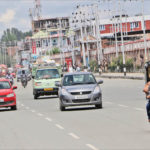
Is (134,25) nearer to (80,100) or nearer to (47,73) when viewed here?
(47,73)

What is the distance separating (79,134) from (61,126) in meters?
3.01

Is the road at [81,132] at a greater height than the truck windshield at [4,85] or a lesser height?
lesser

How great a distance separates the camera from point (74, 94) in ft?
89.5

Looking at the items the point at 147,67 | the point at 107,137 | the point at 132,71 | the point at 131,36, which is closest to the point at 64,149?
the point at 107,137

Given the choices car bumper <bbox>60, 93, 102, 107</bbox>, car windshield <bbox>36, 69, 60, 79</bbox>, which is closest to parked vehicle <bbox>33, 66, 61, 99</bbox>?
car windshield <bbox>36, 69, 60, 79</bbox>

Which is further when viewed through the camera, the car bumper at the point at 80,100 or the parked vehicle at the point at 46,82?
the parked vehicle at the point at 46,82

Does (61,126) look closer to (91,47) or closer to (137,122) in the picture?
(137,122)

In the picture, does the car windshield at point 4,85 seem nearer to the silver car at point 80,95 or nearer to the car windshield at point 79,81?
the car windshield at point 79,81

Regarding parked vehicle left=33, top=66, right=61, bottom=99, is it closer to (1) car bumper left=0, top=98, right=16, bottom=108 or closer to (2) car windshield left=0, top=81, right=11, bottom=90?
(2) car windshield left=0, top=81, right=11, bottom=90

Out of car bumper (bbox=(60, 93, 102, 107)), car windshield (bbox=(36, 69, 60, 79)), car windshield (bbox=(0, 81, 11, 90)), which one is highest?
car windshield (bbox=(36, 69, 60, 79))

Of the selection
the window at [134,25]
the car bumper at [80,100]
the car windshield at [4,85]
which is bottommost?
the car bumper at [80,100]

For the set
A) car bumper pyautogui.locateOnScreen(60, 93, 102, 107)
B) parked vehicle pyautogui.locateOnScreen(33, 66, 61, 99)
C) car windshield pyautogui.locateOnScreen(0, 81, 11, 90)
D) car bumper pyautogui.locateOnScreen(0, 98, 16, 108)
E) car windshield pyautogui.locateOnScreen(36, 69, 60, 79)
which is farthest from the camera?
car windshield pyautogui.locateOnScreen(36, 69, 60, 79)

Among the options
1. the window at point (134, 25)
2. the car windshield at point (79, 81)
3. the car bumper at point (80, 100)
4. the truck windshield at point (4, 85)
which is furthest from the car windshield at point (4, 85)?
the window at point (134, 25)

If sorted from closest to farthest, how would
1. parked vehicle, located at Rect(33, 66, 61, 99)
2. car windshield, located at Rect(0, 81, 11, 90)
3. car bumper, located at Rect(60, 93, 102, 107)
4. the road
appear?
the road → car bumper, located at Rect(60, 93, 102, 107) → car windshield, located at Rect(0, 81, 11, 90) → parked vehicle, located at Rect(33, 66, 61, 99)
